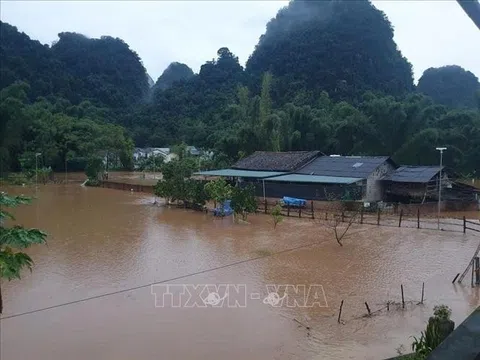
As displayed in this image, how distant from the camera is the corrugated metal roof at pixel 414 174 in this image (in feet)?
76.8

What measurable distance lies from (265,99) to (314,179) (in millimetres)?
19263

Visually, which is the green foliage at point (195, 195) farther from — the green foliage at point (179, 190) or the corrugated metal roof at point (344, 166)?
the corrugated metal roof at point (344, 166)

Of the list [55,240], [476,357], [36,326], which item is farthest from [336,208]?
[476,357]

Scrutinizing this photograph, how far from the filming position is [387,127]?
33750 millimetres

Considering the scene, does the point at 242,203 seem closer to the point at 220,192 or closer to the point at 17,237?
the point at 220,192

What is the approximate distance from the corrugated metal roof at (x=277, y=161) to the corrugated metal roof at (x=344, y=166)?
463 millimetres

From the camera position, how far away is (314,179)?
2475 centimetres

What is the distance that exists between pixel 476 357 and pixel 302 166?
982 inches

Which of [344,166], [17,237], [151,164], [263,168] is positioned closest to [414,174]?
[344,166]

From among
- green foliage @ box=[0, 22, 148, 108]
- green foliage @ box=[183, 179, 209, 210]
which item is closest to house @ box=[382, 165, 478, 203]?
green foliage @ box=[183, 179, 209, 210]

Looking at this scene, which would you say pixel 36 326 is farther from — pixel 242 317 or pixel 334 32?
pixel 334 32

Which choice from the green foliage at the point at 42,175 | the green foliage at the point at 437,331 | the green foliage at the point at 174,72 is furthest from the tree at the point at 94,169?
the green foliage at the point at 174,72

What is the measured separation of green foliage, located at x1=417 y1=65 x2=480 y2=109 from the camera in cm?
5830

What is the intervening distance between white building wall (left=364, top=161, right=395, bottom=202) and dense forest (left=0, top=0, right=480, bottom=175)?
7599mm
